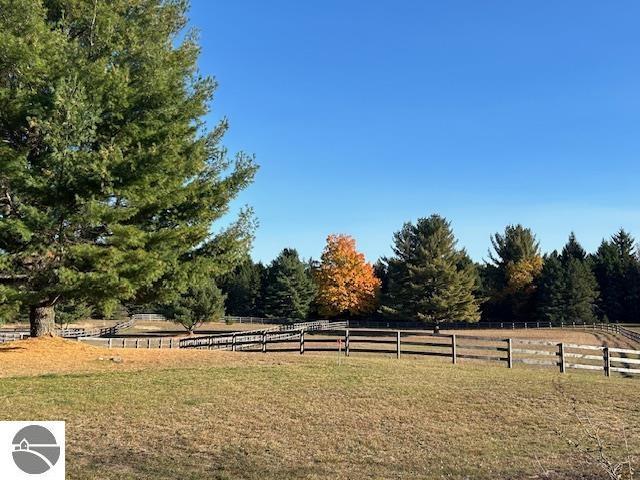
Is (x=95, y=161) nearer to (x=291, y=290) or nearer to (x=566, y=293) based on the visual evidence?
(x=291, y=290)

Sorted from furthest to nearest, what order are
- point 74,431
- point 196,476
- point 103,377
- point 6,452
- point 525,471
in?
point 103,377, point 74,431, point 525,471, point 196,476, point 6,452

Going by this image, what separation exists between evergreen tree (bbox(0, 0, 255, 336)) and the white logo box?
444 inches

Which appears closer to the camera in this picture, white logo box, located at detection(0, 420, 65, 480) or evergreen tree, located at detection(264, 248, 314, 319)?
white logo box, located at detection(0, 420, 65, 480)

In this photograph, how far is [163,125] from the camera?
17906mm

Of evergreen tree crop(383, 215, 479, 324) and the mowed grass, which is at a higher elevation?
evergreen tree crop(383, 215, 479, 324)

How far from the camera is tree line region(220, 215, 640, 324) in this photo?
60.5m

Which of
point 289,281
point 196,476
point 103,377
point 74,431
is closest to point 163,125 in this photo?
point 103,377

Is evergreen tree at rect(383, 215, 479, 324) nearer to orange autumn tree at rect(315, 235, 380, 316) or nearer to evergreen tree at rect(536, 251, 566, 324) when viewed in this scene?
orange autumn tree at rect(315, 235, 380, 316)

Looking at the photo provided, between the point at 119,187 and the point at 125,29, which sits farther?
the point at 125,29

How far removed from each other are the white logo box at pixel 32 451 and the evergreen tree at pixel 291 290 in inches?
2737

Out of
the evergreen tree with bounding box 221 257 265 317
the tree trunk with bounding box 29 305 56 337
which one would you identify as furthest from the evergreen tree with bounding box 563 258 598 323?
the tree trunk with bounding box 29 305 56 337

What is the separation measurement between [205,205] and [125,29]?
6405mm

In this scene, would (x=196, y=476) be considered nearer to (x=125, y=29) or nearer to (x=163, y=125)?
(x=163, y=125)

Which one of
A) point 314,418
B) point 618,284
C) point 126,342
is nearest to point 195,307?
point 126,342
